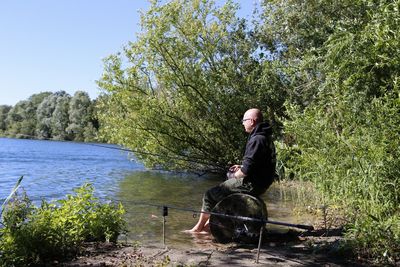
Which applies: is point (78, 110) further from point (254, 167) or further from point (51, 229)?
point (51, 229)

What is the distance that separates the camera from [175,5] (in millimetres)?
17516

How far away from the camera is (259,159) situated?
639cm

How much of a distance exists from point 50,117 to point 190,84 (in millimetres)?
73910

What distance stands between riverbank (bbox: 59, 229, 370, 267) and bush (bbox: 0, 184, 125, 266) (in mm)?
233

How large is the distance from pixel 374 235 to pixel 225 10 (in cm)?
1484

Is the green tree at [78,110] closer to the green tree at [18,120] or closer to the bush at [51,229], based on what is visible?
the green tree at [18,120]

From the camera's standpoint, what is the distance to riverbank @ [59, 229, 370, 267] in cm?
491

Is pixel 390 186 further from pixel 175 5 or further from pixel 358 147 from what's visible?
pixel 175 5

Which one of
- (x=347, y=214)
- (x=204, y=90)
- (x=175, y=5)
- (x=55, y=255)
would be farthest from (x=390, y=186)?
(x=175, y=5)

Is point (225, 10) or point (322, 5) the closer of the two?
point (322, 5)

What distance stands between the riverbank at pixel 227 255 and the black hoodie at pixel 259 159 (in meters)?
0.99

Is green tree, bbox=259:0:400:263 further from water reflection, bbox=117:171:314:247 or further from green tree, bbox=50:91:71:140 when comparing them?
green tree, bbox=50:91:71:140

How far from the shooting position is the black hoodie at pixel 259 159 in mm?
6363

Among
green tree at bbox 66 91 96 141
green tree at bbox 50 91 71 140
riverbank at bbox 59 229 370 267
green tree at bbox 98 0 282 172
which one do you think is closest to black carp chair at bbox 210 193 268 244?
riverbank at bbox 59 229 370 267
